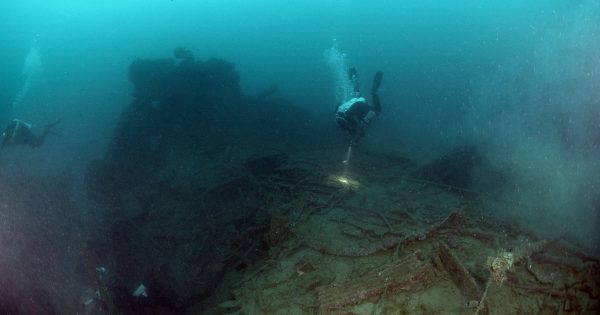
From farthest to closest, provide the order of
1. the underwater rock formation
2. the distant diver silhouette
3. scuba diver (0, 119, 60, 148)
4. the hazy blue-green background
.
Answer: the distant diver silhouette < scuba diver (0, 119, 60, 148) < the hazy blue-green background < the underwater rock formation

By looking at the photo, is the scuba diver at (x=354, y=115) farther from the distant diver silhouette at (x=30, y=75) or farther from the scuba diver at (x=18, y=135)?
the distant diver silhouette at (x=30, y=75)

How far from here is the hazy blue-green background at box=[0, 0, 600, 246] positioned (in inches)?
391

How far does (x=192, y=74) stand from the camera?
18406mm

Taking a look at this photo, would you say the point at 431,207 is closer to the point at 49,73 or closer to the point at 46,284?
the point at 46,284

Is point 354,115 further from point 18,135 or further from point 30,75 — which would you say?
point 30,75

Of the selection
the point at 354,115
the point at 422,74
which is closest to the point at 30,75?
the point at 422,74

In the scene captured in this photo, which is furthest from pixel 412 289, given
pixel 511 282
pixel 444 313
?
pixel 511 282

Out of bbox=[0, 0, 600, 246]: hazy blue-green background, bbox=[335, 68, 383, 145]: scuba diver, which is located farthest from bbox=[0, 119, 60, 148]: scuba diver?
bbox=[335, 68, 383, 145]: scuba diver

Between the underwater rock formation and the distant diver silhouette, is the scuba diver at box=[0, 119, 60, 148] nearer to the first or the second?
the underwater rock formation

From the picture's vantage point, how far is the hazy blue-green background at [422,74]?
9941 millimetres

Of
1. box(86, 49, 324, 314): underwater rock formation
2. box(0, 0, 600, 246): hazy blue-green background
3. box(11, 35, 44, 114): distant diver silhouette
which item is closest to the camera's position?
box(86, 49, 324, 314): underwater rock formation

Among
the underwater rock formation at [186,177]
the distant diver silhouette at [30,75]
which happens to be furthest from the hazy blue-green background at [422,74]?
the underwater rock formation at [186,177]

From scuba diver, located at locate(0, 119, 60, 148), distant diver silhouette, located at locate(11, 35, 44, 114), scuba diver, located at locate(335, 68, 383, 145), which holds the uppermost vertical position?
scuba diver, located at locate(335, 68, 383, 145)

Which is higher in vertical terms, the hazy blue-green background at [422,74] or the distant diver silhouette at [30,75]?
the hazy blue-green background at [422,74]
